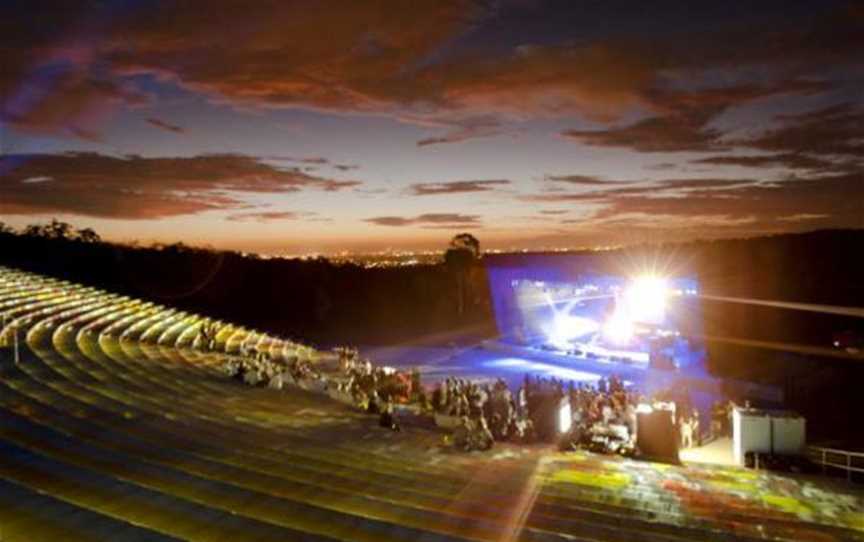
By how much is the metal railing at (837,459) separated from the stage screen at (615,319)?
12669 millimetres

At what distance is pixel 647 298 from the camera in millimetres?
29297

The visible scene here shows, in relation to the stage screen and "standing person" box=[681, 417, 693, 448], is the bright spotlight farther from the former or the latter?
"standing person" box=[681, 417, 693, 448]

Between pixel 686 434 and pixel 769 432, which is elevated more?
pixel 769 432

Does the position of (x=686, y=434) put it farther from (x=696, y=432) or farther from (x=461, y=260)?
(x=461, y=260)

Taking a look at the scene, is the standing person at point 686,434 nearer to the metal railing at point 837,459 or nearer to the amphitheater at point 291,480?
the amphitheater at point 291,480

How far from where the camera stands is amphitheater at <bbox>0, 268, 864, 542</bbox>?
477 cm

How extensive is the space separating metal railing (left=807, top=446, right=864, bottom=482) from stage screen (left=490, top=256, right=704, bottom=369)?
1267 centimetres

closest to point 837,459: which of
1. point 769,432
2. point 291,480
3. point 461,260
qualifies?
point 769,432

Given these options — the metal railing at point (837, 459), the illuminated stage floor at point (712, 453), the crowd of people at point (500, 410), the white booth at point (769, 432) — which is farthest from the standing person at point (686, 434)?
the metal railing at point (837, 459)

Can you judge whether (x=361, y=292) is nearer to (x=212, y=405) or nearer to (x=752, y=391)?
(x=752, y=391)

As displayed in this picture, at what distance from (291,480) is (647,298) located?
25.9 meters

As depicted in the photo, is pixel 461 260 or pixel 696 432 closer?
pixel 696 432

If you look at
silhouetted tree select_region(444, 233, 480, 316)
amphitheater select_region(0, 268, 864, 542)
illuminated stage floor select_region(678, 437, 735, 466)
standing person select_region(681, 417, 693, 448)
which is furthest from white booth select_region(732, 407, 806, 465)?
silhouetted tree select_region(444, 233, 480, 316)

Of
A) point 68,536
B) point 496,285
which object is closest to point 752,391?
point 68,536
